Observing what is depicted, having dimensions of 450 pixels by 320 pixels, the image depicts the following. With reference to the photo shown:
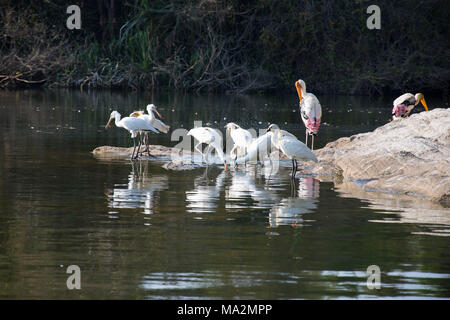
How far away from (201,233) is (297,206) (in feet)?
6.52

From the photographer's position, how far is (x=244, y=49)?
34781 millimetres

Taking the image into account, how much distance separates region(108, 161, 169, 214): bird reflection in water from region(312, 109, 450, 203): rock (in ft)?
8.48

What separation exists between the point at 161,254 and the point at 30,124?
12651mm

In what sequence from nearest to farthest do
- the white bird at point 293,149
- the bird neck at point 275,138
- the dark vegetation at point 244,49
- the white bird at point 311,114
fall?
the white bird at point 293,149 < the bird neck at point 275,138 < the white bird at point 311,114 < the dark vegetation at point 244,49

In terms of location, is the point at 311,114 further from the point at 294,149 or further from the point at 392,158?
the point at 392,158

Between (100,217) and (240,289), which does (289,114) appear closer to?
(100,217)

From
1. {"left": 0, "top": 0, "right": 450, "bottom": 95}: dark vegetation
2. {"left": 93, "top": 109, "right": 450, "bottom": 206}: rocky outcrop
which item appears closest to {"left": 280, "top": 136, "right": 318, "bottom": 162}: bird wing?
{"left": 93, "top": 109, "right": 450, "bottom": 206}: rocky outcrop

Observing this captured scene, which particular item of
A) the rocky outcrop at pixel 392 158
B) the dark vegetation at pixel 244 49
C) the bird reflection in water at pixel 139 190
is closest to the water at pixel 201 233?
the bird reflection in water at pixel 139 190

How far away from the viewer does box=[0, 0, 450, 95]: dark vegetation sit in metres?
33.1

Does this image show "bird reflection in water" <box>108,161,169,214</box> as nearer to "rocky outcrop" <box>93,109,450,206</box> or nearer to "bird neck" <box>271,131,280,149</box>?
"rocky outcrop" <box>93,109,450,206</box>

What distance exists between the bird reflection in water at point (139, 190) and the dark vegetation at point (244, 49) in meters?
21.1

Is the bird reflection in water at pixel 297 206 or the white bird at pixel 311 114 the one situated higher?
the white bird at pixel 311 114

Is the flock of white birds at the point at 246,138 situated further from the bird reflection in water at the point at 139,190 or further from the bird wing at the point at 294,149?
the bird reflection in water at the point at 139,190

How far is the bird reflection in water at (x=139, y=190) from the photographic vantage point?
9.92 metres
